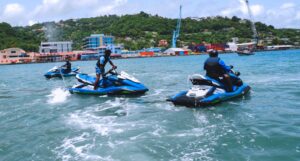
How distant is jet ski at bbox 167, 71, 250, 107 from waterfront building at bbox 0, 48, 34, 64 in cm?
11412

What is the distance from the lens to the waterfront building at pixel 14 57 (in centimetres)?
11756

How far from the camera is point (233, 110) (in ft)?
35.5

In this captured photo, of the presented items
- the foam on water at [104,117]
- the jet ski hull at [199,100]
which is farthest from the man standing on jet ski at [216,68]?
the foam on water at [104,117]

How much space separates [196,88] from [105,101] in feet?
12.3

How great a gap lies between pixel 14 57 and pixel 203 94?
390 ft

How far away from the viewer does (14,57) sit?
121m

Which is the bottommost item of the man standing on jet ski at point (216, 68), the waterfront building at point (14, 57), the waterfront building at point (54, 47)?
the waterfront building at point (14, 57)

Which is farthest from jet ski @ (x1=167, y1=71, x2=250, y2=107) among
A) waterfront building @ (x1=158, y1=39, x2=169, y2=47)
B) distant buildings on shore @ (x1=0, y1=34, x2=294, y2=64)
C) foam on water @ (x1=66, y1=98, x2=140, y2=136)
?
waterfront building @ (x1=158, y1=39, x2=169, y2=47)

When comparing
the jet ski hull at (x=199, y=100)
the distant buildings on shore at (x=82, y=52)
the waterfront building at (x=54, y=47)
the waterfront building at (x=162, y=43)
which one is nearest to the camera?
the jet ski hull at (x=199, y=100)

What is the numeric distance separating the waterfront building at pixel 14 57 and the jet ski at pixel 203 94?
11412cm

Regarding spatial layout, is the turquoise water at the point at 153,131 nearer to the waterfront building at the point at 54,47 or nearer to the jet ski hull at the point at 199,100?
the jet ski hull at the point at 199,100

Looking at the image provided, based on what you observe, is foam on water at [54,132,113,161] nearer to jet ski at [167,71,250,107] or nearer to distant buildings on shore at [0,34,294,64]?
jet ski at [167,71,250,107]

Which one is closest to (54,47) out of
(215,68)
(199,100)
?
(215,68)

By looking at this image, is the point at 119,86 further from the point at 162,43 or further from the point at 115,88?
the point at 162,43
